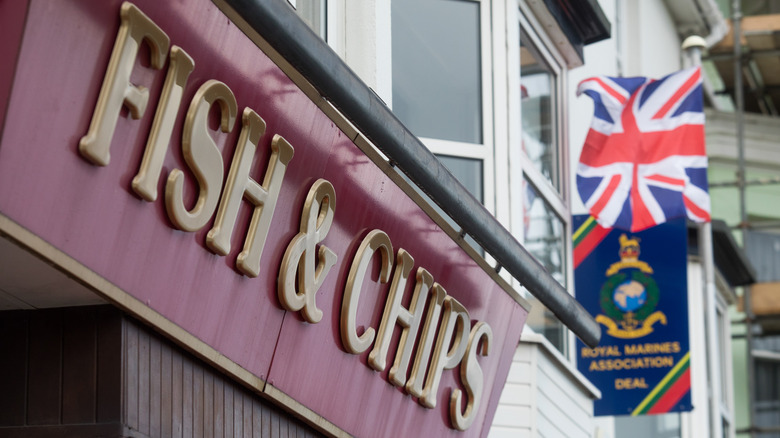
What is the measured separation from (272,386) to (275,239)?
0.63m

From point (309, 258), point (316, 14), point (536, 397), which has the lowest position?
point (309, 258)

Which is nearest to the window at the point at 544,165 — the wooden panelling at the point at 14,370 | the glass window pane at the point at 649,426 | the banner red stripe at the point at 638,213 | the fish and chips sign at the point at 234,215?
the banner red stripe at the point at 638,213

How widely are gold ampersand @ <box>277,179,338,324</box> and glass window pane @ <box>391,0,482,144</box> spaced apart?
2.72 metres

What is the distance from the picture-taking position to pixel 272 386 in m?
5.79

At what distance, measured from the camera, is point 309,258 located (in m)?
6.00

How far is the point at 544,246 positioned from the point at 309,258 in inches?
227

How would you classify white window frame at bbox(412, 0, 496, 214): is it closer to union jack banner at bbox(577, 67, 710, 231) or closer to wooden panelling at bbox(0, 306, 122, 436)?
union jack banner at bbox(577, 67, 710, 231)

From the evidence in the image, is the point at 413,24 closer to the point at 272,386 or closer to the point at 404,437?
the point at 404,437

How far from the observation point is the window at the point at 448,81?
354 inches

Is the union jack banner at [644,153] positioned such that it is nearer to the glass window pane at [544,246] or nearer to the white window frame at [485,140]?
the glass window pane at [544,246]

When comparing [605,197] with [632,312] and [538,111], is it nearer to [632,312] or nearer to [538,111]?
[538,111]

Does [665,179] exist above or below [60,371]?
above

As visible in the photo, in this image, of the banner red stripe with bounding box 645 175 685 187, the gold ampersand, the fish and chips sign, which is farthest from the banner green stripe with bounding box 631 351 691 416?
the gold ampersand

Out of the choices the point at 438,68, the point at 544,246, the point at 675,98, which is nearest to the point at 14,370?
the point at 438,68
